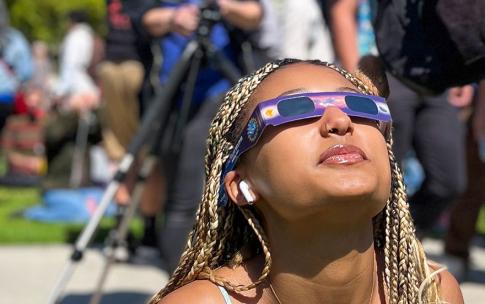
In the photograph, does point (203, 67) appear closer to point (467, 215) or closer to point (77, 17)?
point (467, 215)

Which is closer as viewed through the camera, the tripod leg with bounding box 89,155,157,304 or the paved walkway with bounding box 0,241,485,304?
the tripod leg with bounding box 89,155,157,304

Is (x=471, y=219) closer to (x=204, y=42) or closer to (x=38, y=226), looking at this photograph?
(x=204, y=42)

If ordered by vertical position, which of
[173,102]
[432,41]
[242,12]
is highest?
[432,41]

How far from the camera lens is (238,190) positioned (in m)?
2.40

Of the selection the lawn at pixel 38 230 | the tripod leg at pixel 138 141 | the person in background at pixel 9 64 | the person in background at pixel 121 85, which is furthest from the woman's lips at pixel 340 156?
the person in background at pixel 9 64

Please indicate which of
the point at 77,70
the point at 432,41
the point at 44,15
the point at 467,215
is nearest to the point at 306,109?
the point at 432,41

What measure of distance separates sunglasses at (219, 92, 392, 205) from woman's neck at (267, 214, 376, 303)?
0.69 ft

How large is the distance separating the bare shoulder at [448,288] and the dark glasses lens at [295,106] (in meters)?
0.59

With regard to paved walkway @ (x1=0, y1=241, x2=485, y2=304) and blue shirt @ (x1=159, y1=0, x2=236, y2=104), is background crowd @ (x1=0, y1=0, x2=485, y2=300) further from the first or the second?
paved walkway @ (x1=0, y1=241, x2=485, y2=304)

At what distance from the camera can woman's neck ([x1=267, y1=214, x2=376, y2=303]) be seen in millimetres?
2289

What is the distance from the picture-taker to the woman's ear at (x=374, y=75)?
2586 mm

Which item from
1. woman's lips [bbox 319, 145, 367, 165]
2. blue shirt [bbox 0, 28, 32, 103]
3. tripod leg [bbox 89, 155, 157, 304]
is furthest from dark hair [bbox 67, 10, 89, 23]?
woman's lips [bbox 319, 145, 367, 165]

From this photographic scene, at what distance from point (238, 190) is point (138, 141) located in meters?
2.15

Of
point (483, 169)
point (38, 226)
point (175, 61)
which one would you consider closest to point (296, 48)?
point (483, 169)
